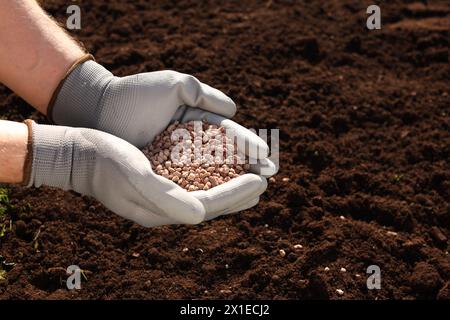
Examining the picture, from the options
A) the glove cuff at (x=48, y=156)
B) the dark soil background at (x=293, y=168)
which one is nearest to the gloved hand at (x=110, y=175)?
the glove cuff at (x=48, y=156)

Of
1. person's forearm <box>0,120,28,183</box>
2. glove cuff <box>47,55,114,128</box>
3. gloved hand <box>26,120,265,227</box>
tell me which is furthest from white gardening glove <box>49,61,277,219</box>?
person's forearm <box>0,120,28,183</box>

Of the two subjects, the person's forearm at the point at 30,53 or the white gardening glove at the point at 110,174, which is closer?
the white gardening glove at the point at 110,174

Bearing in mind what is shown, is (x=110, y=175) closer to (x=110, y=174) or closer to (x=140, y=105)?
A: (x=110, y=174)

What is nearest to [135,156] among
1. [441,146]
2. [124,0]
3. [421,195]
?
[421,195]

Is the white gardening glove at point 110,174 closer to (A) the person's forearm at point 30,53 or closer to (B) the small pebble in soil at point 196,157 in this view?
(B) the small pebble in soil at point 196,157

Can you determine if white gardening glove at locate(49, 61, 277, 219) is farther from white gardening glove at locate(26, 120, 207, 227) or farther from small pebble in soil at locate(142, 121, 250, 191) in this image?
white gardening glove at locate(26, 120, 207, 227)

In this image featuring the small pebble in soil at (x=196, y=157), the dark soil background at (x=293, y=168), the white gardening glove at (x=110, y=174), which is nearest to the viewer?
the white gardening glove at (x=110, y=174)

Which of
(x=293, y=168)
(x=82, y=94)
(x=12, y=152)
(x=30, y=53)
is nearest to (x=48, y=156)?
(x=12, y=152)
